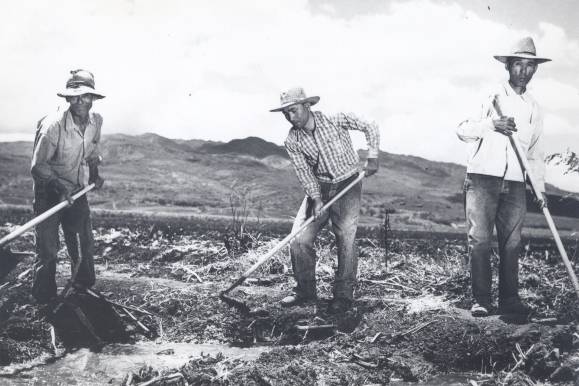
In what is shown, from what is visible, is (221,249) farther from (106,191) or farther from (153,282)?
(106,191)

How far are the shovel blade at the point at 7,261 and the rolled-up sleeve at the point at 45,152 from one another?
63.5 inches

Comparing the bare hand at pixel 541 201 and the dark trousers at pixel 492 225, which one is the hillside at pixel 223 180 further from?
the bare hand at pixel 541 201

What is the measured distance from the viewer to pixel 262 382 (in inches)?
126

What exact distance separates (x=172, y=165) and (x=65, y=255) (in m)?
25.3

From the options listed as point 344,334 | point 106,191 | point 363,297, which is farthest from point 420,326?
point 106,191

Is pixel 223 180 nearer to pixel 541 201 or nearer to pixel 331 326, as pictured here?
pixel 331 326

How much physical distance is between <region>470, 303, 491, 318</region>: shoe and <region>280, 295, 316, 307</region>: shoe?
1314mm

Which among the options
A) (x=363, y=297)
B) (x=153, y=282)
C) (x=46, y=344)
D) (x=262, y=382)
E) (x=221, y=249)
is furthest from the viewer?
(x=221, y=249)

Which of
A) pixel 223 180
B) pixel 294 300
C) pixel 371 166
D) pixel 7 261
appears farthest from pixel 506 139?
pixel 223 180

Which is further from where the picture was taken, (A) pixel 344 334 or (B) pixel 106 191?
(B) pixel 106 191

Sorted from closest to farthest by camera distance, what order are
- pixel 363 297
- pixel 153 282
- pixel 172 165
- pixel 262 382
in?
pixel 262 382
pixel 363 297
pixel 153 282
pixel 172 165

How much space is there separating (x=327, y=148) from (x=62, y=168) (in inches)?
88.5

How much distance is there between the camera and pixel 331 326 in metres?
4.11

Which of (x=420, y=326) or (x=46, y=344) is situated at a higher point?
(x=420, y=326)
